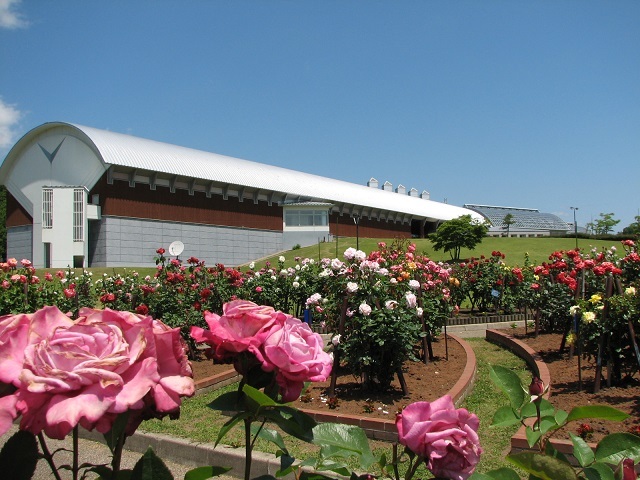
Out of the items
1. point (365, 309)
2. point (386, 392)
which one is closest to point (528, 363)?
point (386, 392)

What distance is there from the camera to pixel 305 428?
1029mm

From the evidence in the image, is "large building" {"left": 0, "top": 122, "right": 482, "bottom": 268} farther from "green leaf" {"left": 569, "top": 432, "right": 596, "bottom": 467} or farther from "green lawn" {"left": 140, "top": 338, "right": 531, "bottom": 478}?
"green leaf" {"left": 569, "top": 432, "right": 596, "bottom": 467}

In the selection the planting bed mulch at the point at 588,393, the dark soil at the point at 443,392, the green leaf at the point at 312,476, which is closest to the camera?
the green leaf at the point at 312,476

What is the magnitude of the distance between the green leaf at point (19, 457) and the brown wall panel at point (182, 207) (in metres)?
36.8

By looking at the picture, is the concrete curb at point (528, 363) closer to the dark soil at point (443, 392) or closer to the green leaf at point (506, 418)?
the dark soil at point (443, 392)

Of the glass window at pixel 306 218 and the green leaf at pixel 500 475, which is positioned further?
the glass window at pixel 306 218

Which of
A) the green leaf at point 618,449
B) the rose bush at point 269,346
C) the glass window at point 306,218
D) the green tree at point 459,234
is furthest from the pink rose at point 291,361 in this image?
the glass window at point 306,218

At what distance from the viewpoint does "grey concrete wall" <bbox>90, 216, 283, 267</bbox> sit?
3528cm

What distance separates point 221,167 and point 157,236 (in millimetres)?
8502

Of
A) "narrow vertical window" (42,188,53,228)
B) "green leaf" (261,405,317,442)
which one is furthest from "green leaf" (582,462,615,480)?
"narrow vertical window" (42,188,53,228)

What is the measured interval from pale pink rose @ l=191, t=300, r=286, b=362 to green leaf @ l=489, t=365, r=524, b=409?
0.54 meters

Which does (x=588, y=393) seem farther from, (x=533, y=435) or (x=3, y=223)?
(x=3, y=223)

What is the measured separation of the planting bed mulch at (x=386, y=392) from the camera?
19.3ft

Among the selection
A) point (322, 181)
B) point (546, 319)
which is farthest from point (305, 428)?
point (322, 181)
